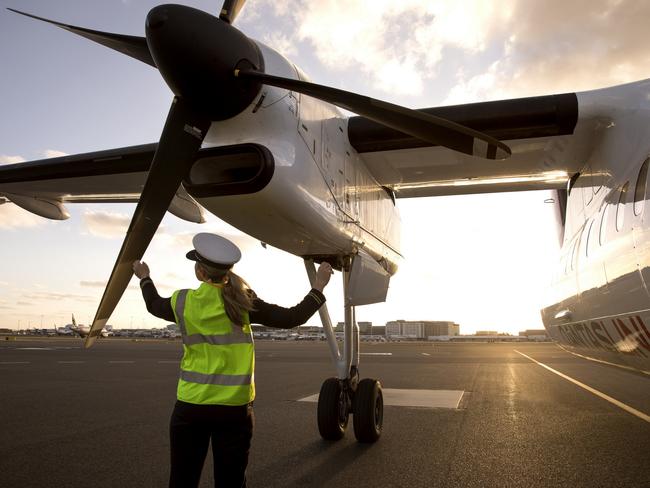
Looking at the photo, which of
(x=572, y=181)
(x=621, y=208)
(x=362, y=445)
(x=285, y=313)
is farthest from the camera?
(x=572, y=181)

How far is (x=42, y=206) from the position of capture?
707cm

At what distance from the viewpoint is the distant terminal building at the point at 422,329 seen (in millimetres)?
147000

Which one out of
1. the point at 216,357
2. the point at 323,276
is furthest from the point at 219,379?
the point at 323,276

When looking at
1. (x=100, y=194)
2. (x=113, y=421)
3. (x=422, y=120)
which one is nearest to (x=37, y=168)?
(x=100, y=194)

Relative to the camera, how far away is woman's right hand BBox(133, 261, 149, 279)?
3064mm

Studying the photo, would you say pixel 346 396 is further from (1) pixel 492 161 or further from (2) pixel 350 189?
(1) pixel 492 161

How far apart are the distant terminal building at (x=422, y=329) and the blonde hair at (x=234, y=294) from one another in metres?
145

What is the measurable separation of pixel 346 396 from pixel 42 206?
4899 millimetres

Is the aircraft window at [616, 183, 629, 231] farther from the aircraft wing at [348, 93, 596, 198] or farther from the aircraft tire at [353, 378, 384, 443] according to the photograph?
the aircraft tire at [353, 378, 384, 443]

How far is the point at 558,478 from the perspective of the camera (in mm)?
4266

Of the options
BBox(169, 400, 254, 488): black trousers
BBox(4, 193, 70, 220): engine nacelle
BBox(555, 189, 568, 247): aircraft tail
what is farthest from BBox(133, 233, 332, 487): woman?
BBox(555, 189, 568, 247): aircraft tail

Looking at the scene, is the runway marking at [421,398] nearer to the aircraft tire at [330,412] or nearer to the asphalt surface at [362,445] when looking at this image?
the asphalt surface at [362,445]

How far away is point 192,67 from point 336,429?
13.4ft

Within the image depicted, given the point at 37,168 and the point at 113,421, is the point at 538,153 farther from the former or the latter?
the point at 113,421
